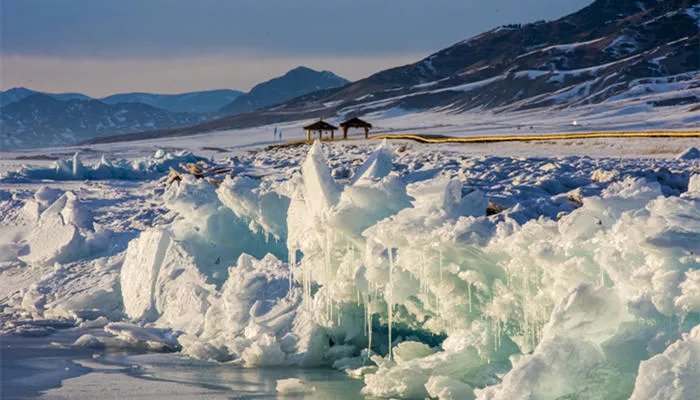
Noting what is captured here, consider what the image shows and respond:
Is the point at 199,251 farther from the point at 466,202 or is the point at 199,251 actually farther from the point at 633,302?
the point at 633,302

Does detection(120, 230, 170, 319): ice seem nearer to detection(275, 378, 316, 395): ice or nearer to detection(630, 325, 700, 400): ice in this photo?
detection(275, 378, 316, 395): ice

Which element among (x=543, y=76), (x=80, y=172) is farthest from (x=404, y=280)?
(x=543, y=76)

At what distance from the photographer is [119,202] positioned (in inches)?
1203

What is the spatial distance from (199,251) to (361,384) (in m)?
5.77

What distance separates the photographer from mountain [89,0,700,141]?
119 m

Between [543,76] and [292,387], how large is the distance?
130520 millimetres

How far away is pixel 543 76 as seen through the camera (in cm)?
13788

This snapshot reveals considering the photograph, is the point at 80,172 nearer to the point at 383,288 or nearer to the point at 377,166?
the point at 377,166

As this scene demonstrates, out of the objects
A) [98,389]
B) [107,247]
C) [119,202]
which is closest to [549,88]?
[119,202]

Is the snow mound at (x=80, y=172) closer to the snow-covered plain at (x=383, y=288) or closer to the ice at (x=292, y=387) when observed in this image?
the snow-covered plain at (x=383, y=288)

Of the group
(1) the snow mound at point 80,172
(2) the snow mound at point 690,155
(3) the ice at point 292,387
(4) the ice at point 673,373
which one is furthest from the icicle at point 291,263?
(1) the snow mound at point 80,172

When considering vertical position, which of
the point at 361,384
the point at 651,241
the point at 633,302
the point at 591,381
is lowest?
the point at 361,384

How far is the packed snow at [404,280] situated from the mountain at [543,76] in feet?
249

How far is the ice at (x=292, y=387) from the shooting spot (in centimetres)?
1196
